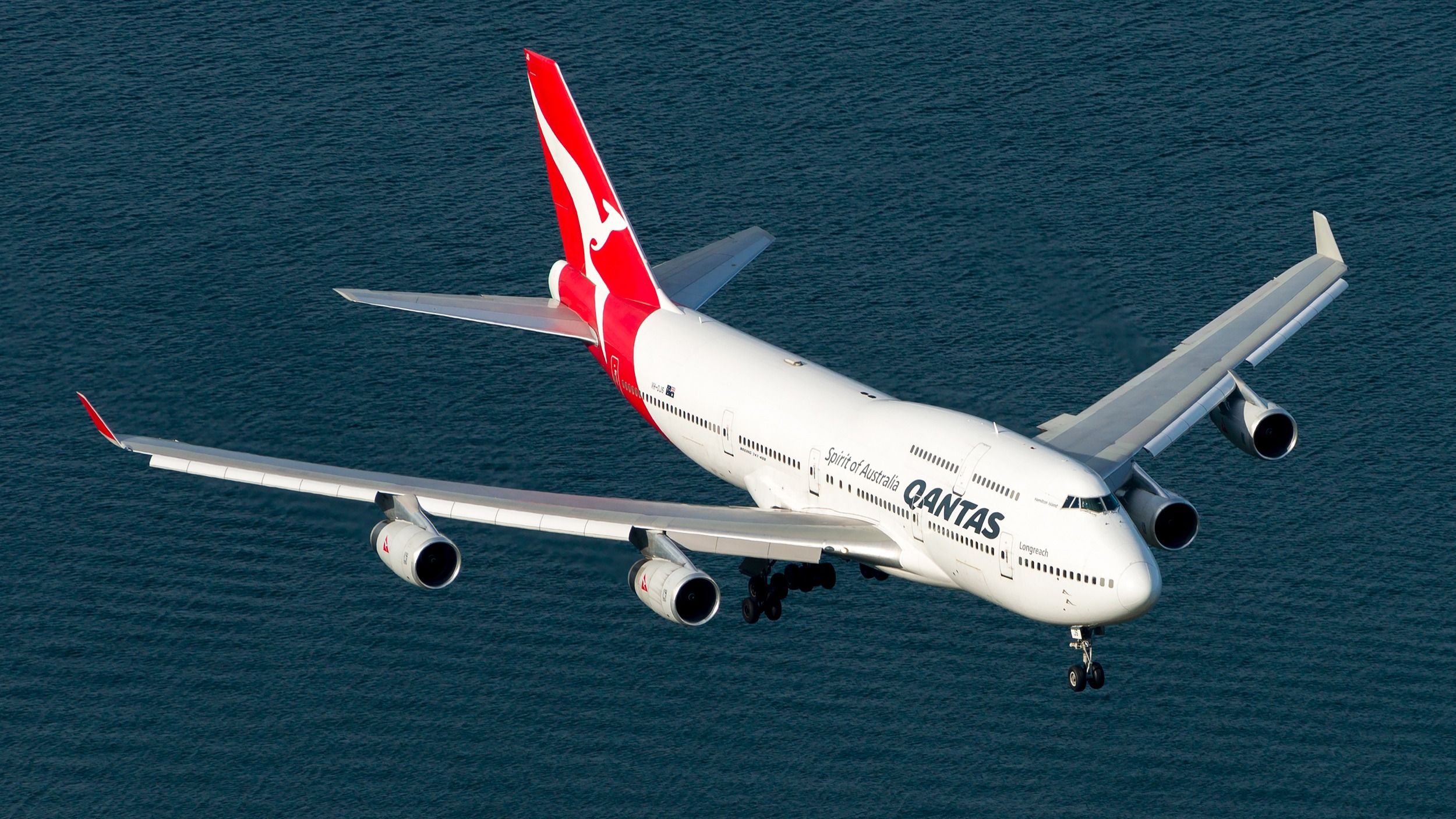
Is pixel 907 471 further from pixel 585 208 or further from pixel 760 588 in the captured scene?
pixel 585 208

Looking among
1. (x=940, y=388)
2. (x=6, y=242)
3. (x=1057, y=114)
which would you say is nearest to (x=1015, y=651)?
(x=940, y=388)

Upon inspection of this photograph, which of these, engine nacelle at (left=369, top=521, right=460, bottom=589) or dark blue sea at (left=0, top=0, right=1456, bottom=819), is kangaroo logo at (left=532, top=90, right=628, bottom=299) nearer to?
dark blue sea at (left=0, top=0, right=1456, bottom=819)

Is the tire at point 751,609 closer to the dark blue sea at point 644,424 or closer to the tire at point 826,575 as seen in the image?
the tire at point 826,575

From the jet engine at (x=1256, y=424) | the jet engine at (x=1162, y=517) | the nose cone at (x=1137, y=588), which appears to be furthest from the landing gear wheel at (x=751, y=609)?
the jet engine at (x=1256, y=424)

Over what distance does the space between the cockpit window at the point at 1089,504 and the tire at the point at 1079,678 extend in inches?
268

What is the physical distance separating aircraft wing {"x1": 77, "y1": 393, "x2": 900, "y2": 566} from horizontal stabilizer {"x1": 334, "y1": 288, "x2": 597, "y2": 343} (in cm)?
1420

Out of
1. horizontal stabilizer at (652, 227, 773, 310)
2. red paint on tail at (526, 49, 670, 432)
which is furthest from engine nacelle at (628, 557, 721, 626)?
horizontal stabilizer at (652, 227, 773, 310)

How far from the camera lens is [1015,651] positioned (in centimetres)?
11138

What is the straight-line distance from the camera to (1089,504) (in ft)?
273

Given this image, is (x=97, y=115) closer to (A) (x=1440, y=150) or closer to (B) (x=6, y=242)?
(B) (x=6, y=242)

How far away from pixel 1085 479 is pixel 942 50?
281 feet

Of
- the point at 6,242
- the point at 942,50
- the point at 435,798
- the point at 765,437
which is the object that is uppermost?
the point at 942,50

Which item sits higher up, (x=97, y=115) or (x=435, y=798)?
(x=97, y=115)

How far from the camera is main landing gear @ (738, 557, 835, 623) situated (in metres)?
96.4
